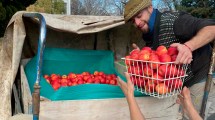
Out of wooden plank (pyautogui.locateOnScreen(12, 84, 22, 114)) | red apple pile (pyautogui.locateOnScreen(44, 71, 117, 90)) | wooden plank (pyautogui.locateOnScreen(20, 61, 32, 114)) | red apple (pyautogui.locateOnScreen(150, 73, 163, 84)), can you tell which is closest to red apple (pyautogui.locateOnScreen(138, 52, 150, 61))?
red apple (pyautogui.locateOnScreen(150, 73, 163, 84))

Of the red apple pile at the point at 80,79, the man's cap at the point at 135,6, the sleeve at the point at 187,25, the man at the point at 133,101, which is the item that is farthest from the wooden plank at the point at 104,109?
the red apple pile at the point at 80,79

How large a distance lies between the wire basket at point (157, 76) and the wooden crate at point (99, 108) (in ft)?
1.00

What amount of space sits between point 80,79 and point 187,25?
5.41ft

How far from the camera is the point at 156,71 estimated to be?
2.28 m

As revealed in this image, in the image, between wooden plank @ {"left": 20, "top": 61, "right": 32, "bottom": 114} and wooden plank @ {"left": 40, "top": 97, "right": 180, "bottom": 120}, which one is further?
wooden plank @ {"left": 20, "top": 61, "right": 32, "bottom": 114}

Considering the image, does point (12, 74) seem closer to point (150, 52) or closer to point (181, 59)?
point (150, 52)

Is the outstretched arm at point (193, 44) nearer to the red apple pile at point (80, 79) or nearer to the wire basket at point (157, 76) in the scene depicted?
the wire basket at point (157, 76)

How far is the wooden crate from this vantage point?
2.36 metres

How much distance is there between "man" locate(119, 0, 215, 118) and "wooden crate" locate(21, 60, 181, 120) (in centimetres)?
32

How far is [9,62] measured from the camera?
292 cm

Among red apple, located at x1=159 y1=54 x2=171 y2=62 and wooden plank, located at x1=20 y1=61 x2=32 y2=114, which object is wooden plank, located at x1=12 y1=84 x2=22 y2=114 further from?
red apple, located at x1=159 y1=54 x2=171 y2=62

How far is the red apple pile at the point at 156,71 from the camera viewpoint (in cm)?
223

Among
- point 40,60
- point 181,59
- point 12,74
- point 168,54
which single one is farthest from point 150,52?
point 12,74

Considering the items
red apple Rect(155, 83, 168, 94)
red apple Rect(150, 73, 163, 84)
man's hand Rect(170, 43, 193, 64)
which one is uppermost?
man's hand Rect(170, 43, 193, 64)
